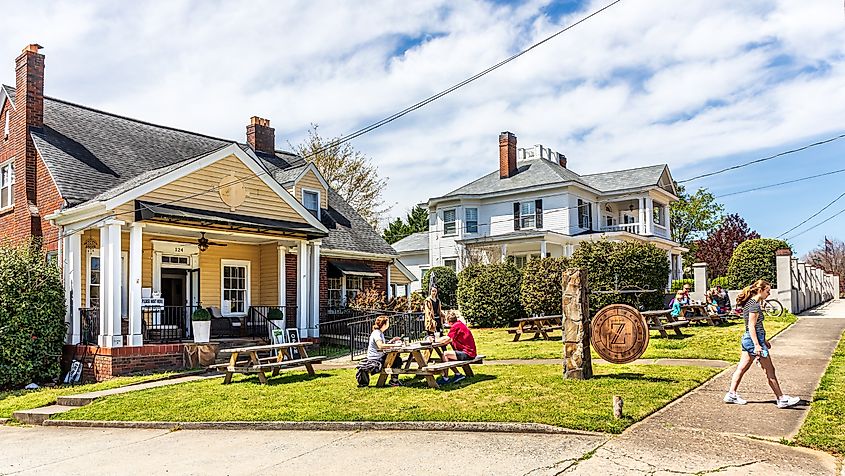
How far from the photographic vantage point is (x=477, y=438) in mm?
8492

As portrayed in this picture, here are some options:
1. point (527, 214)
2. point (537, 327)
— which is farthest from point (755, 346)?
point (527, 214)

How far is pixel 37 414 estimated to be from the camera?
12930mm

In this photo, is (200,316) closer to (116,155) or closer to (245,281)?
(245,281)

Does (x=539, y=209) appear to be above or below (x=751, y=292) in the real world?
above

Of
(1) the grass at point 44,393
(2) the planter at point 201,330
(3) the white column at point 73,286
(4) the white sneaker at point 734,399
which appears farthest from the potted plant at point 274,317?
(4) the white sneaker at point 734,399

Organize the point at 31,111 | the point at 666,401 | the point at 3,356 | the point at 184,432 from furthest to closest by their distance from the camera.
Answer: the point at 31,111 → the point at 3,356 → the point at 184,432 → the point at 666,401

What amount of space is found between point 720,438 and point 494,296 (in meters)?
16.5

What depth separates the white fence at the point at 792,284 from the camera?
79.3ft

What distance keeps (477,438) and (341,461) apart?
1676 mm

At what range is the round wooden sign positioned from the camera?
1111 cm

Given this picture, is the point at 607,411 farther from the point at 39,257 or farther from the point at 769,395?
the point at 39,257

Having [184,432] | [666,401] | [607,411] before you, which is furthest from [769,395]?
[184,432]

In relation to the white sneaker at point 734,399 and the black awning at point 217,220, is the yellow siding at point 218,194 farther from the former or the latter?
the white sneaker at point 734,399

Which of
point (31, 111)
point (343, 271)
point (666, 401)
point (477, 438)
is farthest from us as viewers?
point (343, 271)
